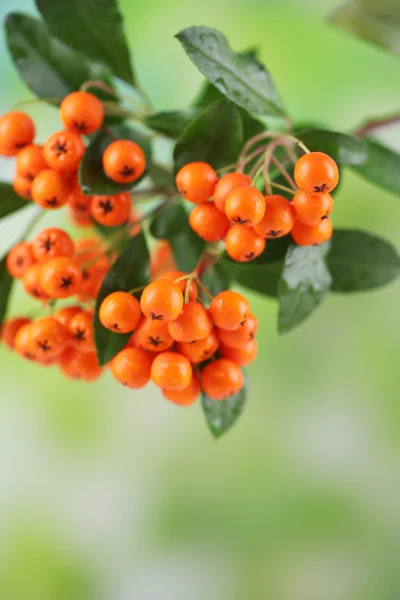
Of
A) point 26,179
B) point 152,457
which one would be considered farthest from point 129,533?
Answer: point 26,179

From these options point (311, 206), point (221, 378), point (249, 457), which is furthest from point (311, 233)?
point (249, 457)

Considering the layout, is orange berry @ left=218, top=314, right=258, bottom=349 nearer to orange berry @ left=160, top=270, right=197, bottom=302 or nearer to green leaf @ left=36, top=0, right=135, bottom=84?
orange berry @ left=160, top=270, right=197, bottom=302

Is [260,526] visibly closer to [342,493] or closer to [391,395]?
[342,493]

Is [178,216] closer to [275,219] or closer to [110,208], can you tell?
[110,208]

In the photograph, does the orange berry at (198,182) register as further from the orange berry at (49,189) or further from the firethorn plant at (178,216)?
the orange berry at (49,189)

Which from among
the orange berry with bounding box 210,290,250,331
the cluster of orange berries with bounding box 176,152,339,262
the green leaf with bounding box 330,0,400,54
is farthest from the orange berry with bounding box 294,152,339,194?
the green leaf with bounding box 330,0,400,54

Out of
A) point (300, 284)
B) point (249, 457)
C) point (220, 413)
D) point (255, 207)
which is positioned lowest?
point (249, 457)

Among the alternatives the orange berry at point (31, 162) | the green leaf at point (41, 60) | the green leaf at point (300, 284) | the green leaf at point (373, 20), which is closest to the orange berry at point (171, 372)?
the green leaf at point (300, 284)
